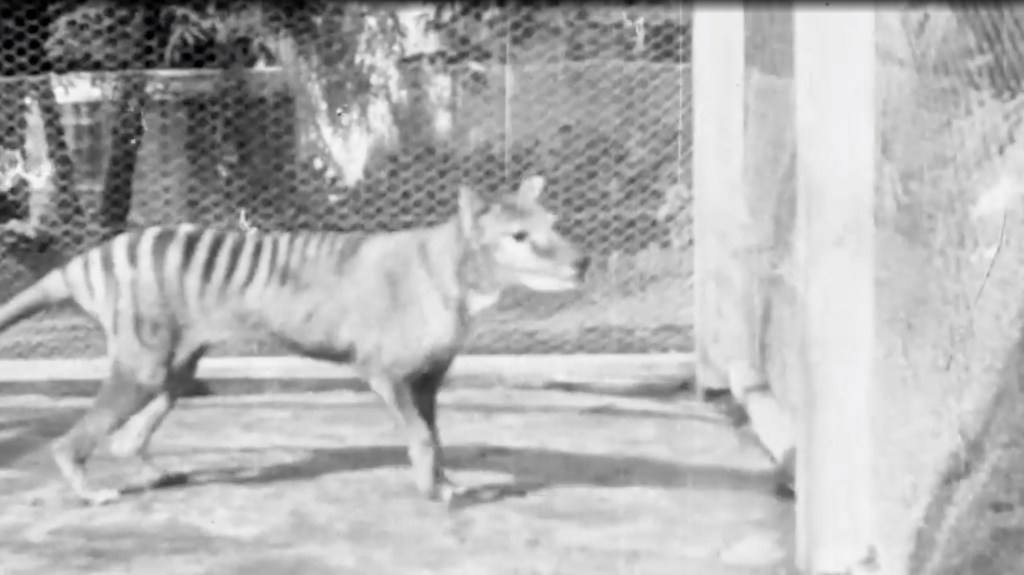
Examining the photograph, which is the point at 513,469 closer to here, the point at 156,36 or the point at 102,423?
the point at 102,423

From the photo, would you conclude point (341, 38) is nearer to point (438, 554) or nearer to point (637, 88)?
point (637, 88)

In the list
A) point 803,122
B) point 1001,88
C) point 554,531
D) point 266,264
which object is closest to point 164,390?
point 266,264

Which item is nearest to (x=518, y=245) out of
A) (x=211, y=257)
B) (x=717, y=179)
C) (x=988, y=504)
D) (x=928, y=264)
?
(x=211, y=257)

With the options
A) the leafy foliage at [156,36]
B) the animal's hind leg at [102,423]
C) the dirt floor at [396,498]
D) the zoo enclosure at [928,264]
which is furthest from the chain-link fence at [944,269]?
the leafy foliage at [156,36]

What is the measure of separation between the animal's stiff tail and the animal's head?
0.72m

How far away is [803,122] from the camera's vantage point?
6.13ft

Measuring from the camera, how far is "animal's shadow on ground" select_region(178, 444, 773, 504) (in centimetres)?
255

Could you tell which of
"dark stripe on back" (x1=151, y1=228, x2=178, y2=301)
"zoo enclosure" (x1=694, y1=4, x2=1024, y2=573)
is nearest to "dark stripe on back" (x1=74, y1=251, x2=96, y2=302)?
"dark stripe on back" (x1=151, y1=228, x2=178, y2=301)

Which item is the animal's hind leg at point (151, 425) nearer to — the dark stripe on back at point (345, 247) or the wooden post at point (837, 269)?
the dark stripe on back at point (345, 247)

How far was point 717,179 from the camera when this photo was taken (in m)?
3.24

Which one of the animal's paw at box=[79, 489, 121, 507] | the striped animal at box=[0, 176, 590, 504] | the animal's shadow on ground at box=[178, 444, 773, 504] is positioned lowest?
the animal's shadow on ground at box=[178, 444, 773, 504]

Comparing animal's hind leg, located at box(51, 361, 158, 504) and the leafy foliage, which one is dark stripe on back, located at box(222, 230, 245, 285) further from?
the leafy foliage

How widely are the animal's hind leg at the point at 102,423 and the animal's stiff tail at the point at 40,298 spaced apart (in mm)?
168

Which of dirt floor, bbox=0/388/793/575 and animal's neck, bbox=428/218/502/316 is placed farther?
animal's neck, bbox=428/218/502/316
